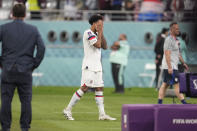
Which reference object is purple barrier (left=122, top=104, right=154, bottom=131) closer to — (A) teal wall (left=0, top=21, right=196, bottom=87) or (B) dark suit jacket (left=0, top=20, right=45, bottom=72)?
(B) dark suit jacket (left=0, top=20, right=45, bottom=72)

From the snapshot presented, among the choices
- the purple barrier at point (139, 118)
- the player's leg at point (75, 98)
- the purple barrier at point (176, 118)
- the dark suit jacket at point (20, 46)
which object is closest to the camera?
the purple barrier at point (176, 118)

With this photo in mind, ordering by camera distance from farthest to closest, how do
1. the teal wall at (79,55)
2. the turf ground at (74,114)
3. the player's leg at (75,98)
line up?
the teal wall at (79,55), the player's leg at (75,98), the turf ground at (74,114)

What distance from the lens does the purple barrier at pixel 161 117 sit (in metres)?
11.1

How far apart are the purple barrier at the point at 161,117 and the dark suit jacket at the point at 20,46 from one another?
167cm

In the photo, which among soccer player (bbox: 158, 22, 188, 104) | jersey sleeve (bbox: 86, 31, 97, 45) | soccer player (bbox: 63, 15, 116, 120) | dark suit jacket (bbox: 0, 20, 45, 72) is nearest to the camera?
dark suit jacket (bbox: 0, 20, 45, 72)

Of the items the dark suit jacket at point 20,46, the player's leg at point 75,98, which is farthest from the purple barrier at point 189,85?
the dark suit jacket at point 20,46

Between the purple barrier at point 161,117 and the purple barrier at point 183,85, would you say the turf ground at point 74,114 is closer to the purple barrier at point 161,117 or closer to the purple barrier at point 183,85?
the purple barrier at point 183,85

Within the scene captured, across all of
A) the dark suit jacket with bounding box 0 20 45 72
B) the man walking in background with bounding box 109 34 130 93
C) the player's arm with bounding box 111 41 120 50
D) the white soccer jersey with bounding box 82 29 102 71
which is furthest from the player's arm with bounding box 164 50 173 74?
the player's arm with bounding box 111 41 120 50

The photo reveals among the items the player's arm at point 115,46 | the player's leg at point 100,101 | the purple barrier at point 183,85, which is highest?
the purple barrier at point 183,85

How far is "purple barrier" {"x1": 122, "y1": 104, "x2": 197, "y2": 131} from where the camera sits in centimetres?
1105

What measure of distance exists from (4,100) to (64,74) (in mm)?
22071

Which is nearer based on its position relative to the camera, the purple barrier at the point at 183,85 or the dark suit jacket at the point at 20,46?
the dark suit jacket at the point at 20,46

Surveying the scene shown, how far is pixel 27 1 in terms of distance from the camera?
34531 mm

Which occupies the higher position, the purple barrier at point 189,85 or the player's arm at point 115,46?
the purple barrier at point 189,85
